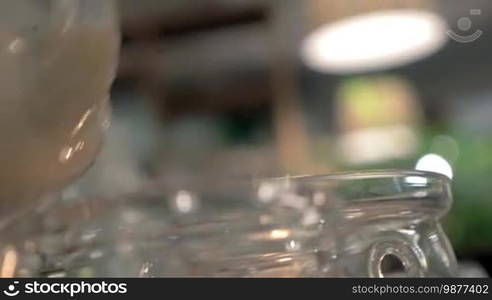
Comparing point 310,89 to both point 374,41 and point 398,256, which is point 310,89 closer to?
point 374,41

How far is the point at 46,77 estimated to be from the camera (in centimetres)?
25

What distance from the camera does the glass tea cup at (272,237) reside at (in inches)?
12.5

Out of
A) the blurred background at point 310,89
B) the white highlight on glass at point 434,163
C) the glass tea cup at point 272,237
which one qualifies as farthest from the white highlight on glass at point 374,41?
the glass tea cup at point 272,237

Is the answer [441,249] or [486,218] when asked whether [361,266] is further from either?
[486,218]

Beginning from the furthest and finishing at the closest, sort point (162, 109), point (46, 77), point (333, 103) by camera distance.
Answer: point (333, 103)
point (162, 109)
point (46, 77)

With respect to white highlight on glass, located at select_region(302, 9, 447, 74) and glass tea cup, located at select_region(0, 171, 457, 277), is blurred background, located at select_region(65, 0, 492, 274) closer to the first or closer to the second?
white highlight on glass, located at select_region(302, 9, 447, 74)

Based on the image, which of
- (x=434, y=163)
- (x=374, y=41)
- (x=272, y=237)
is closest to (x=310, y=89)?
(x=374, y=41)

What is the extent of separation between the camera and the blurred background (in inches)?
47.5

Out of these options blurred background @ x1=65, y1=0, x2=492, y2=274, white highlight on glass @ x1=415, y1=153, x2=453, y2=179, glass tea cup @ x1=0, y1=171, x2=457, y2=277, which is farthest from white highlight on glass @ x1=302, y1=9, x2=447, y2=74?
glass tea cup @ x1=0, y1=171, x2=457, y2=277

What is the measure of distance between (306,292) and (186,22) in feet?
3.22

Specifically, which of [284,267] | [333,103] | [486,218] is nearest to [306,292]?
[284,267]

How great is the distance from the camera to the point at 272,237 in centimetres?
33

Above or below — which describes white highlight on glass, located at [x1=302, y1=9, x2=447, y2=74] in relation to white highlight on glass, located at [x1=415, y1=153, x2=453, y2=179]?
above

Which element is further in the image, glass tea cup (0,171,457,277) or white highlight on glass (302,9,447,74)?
white highlight on glass (302,9,447,74)
